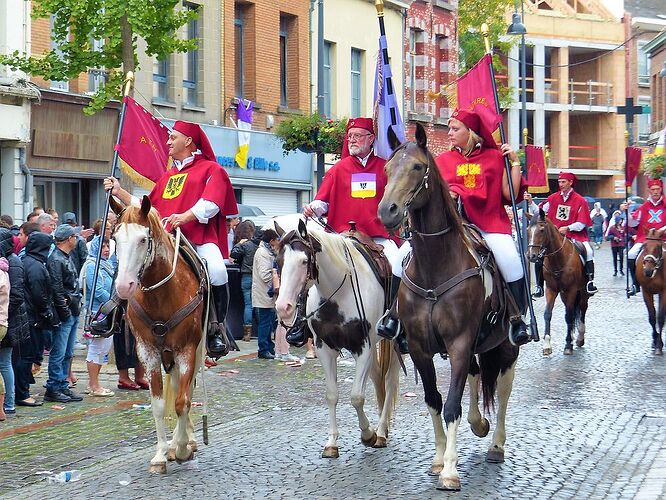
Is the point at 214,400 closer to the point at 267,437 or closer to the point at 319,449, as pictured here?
the point at 267,437

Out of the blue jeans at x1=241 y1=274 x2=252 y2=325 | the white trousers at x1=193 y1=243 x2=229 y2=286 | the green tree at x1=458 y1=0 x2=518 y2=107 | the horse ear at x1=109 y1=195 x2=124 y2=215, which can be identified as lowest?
the blue jeans at x1=241 y1=274 x2=252 y2=325

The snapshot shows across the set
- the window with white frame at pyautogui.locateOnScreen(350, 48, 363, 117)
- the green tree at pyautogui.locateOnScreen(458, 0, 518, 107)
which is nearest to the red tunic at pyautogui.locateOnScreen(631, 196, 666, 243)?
the window with white frame at pyautogui.locateOnScreen(350, 48, 363, 117)

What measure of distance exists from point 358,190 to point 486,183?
147 cm

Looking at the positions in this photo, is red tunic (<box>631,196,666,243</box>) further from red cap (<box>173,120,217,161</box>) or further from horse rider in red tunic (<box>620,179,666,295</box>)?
red cap (<box>173,120,217,161</box>)

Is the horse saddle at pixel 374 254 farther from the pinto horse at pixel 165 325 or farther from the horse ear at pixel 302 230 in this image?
the pinto horse at pixel 165 325

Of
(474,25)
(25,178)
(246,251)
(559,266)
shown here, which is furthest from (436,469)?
(474,25)

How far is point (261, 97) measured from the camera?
33.4m

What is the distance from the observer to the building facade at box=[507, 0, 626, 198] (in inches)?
2874

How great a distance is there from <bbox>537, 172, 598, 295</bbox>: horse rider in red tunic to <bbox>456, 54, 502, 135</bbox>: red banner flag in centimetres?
849

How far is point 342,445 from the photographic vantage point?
10625mm

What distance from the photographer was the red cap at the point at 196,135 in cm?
1070

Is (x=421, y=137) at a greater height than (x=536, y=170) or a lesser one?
lesser

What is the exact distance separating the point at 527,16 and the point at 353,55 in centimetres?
3655

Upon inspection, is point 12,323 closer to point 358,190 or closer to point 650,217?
point 358,190
